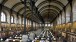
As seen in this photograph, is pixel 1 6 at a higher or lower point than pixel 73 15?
higher

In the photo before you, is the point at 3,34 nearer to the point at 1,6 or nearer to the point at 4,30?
the point at 4,30

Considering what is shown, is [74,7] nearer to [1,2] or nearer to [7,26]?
[1,2]

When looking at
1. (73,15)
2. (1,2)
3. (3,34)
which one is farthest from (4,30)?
(73,15)

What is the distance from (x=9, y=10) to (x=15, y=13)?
Result: 517cm

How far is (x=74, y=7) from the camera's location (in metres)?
25.0

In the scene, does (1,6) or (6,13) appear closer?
(1,6)

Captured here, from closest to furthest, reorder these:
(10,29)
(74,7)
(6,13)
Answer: (74,7)
(6,13)
(10,29)

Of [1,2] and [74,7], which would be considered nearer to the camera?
[74,7]

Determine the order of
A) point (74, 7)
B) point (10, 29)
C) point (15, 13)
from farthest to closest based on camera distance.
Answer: point (15, 13), point (10, 29), point (74, 7)

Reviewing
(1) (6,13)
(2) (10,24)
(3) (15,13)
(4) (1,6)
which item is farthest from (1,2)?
(3) (15,13)

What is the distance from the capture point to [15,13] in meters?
40.2

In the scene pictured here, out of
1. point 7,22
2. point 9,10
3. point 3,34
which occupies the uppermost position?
point 9,10

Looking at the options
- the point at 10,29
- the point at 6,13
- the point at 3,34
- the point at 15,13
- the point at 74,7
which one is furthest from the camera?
the point at 15,13

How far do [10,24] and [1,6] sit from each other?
7.39m
